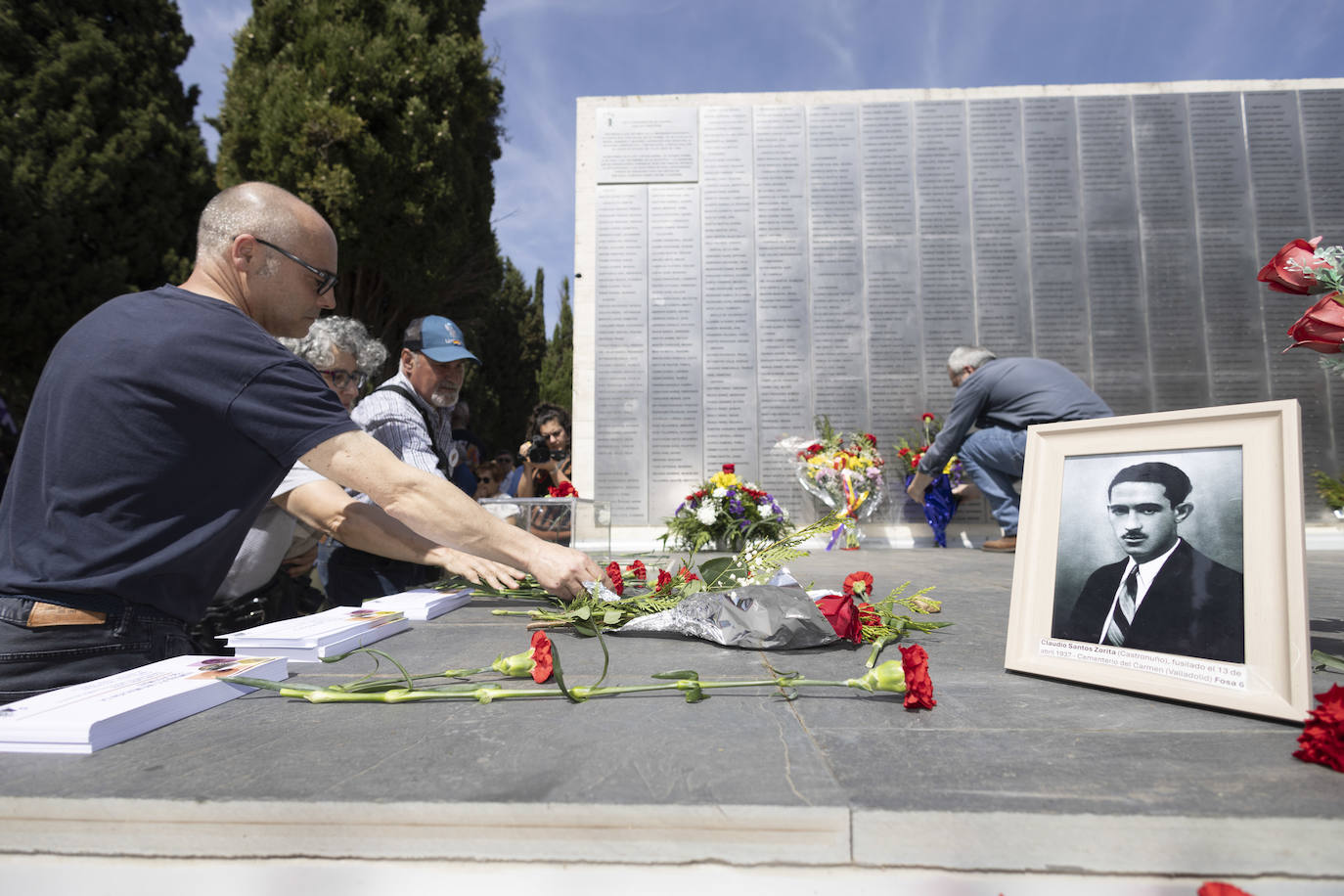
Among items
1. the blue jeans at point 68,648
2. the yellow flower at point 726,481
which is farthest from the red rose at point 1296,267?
the yellow flower at point 726,481

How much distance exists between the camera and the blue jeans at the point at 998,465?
546cm

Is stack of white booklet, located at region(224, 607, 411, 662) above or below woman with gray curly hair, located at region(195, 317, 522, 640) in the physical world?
below

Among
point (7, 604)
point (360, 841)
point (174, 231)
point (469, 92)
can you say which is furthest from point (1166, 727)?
point (174, 231)

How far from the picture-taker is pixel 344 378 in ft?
9.89

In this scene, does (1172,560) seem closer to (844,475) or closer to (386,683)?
(386,683)

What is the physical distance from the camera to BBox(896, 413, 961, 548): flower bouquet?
6.45m

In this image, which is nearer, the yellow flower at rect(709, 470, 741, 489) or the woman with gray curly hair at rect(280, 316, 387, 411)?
the woman with gray curly hair at rect(280, 316, 387, 411)

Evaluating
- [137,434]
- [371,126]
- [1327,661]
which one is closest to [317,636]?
[137,434]

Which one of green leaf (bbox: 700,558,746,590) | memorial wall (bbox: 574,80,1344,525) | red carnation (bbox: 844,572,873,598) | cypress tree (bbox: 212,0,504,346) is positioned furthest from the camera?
cypress tree (bbox: 212,0,504,346)

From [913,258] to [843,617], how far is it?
6273 mm

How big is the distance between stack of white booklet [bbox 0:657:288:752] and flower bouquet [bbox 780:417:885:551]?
526 cm

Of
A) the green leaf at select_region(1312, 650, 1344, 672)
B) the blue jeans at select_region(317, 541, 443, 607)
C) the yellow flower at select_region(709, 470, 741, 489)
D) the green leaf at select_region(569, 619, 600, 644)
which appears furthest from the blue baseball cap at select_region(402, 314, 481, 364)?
the yellow flower at select_region(709, 470, 741, 489)

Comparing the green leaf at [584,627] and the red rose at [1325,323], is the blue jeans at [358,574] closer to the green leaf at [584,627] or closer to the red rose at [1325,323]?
the green leaf at [584,627]

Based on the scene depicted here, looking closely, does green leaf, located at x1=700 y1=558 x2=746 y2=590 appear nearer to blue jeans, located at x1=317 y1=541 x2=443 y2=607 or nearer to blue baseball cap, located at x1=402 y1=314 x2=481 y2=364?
blue jeans, located at x1=317 y1=541 x2=443 y2=607
